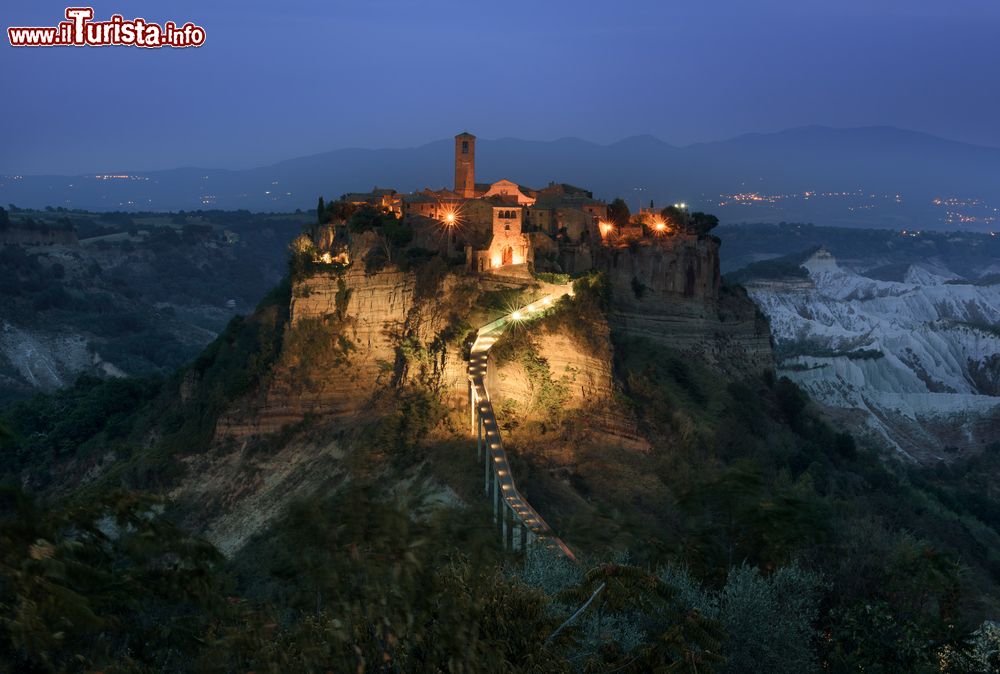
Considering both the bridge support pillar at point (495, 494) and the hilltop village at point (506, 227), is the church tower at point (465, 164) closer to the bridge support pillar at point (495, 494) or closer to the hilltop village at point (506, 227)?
the hilltop village at point (506, 227)

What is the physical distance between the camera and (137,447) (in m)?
48.3

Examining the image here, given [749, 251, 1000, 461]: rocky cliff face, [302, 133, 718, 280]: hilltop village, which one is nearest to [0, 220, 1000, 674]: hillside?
[302, 133, 718, 280]: hilltop village

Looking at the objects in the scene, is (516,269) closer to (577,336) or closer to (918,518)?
(577,336)

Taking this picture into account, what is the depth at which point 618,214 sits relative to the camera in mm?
52844

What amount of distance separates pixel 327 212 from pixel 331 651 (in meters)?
42.0

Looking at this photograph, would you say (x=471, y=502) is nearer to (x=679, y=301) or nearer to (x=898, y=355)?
(x=679, y=301)

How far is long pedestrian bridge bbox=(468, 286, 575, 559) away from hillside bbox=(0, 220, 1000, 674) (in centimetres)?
56

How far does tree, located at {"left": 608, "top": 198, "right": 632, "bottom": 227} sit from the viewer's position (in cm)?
5247

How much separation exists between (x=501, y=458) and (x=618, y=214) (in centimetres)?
2388

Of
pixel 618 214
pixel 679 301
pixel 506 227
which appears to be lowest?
pixel 679 301

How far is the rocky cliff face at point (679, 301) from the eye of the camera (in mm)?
48000

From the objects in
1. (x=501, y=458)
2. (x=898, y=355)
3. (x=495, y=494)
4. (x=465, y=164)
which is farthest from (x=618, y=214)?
(x=898, y=355)

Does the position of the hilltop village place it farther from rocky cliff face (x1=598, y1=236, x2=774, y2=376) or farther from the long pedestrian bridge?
the long pedestrian bridge

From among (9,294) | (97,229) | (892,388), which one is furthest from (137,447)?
(97,229)
